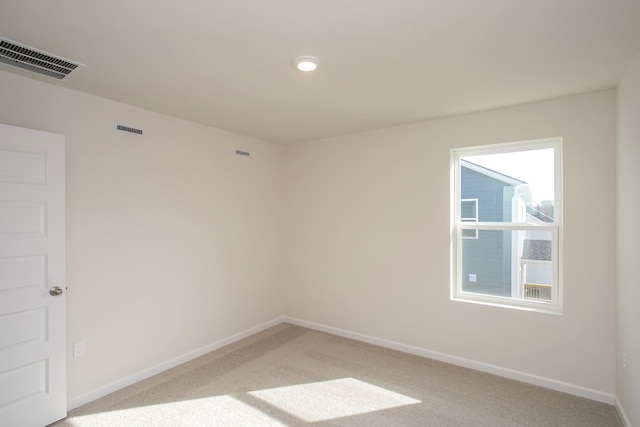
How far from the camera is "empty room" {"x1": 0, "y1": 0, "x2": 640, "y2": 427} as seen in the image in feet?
6.58

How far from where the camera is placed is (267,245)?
184 inches

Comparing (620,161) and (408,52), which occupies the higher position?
(408,52)

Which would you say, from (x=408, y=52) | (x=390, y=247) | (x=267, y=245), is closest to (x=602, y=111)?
(x=408, y=52)

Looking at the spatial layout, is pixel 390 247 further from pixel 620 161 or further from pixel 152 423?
pixel 152 423

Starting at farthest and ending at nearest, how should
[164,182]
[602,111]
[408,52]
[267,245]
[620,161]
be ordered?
[267,245]
[164,182]
[602,111]
[620,161]
[408,52]

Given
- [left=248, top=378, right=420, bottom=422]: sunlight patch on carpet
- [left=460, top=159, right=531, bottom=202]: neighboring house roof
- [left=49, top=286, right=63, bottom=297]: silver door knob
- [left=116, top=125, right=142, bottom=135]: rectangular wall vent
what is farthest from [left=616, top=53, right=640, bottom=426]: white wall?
[left=49, top=286, right=63, bottom=297]: silver door knob

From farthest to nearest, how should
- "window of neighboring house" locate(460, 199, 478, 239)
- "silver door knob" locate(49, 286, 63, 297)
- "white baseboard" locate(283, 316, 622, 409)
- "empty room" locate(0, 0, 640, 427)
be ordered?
"window of neighboring house" locate(460, 199, 478, 239), "white baseboard" locate(283, 316, 622, 409), "silver door knob" locate(49, 286, 63, 297), "empty room" locate(0, 0, 640, 427)

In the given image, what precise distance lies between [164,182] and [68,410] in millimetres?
2005

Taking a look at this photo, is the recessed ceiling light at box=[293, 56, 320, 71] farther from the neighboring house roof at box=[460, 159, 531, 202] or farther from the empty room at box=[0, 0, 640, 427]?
the neighboring house roof at box=[460, 159, 531, 202]

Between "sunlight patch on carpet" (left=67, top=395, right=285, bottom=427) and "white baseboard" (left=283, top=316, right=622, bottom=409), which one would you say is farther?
"white baseboard" (left=283, top=316, right=622, bottom=409)

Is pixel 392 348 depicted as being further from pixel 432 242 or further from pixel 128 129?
pixel 128 129

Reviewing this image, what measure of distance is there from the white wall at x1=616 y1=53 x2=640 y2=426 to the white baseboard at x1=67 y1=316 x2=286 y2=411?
11.8 ft

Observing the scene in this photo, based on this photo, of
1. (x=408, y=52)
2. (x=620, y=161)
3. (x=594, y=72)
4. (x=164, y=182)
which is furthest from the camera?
(x=164, y=182)

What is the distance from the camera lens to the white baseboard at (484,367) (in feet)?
9.30
